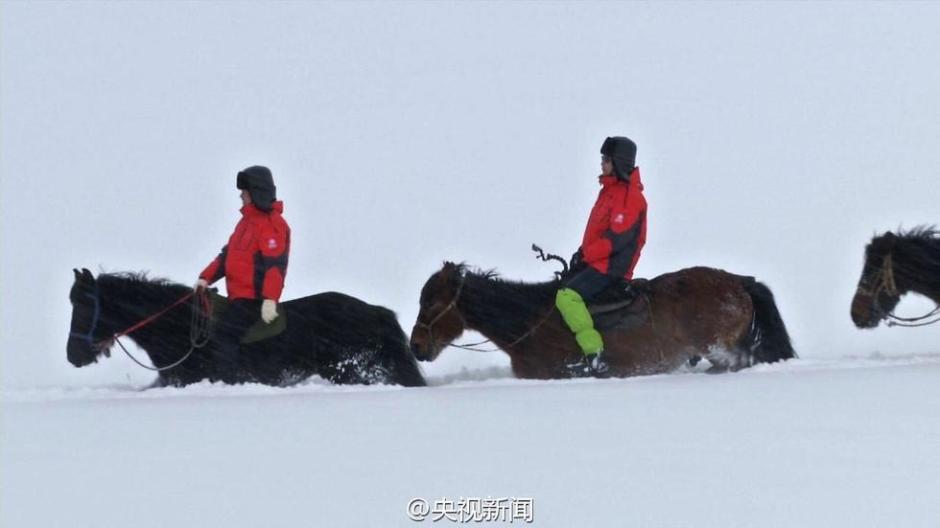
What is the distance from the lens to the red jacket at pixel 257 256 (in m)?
10.8

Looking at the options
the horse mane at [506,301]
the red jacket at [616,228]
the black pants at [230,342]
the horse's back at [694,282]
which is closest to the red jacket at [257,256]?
the black pants at [230,342]

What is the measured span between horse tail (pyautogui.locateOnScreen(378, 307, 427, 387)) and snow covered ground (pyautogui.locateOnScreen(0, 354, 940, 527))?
3.68 ft

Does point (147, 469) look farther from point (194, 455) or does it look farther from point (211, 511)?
point (211, 511)

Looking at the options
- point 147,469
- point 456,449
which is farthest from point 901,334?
point 147,469

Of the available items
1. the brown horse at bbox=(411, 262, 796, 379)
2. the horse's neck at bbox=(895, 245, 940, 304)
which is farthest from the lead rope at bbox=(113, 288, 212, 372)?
the horse's neck at bbox=(895, 245, 940, 304)

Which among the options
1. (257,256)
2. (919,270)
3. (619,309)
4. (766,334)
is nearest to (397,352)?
(257,256)

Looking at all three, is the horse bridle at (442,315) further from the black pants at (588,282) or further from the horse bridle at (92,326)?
the horse bridle at (92,326)

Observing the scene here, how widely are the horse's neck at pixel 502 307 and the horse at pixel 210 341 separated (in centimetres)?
92

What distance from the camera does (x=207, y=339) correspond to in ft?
35.8

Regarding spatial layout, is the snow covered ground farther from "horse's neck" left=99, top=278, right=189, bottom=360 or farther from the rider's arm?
the rider's arm

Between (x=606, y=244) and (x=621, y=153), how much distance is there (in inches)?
30.5

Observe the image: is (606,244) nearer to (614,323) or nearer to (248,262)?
(614,323)

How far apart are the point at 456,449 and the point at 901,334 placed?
959 centimetres

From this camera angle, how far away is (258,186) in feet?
35.9
